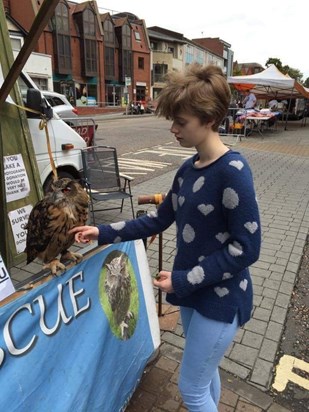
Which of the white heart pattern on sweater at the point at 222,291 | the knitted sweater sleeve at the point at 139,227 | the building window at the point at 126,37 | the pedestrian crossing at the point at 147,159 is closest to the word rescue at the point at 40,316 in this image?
the knitted sweater sleeve at the point at 139,227

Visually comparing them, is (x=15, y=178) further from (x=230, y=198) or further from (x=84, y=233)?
(x=230, y=198)

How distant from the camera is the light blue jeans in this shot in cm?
167

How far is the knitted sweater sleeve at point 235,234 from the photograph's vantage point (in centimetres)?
146

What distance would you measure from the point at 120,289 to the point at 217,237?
35.1 inches

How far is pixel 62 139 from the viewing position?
5535mm

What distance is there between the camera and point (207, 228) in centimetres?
161

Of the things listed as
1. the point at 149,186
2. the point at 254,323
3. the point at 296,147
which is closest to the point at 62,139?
the point at 149,186

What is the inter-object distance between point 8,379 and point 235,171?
1248 mm

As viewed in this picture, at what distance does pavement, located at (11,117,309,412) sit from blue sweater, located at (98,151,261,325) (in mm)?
775

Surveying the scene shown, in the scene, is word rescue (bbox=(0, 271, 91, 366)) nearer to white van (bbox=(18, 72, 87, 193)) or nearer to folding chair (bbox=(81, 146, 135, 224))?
white van (bbox=(18, 72, 87, 193))

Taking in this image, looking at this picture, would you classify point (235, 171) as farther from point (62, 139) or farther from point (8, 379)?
point (62, 139)

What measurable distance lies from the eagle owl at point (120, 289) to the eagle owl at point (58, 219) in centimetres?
31

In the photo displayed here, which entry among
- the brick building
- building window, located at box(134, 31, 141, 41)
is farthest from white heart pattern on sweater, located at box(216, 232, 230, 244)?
building window, located at box(134, 31, 141, 41)

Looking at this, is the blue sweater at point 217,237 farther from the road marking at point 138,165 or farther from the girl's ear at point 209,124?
the road marking at point 138,165
